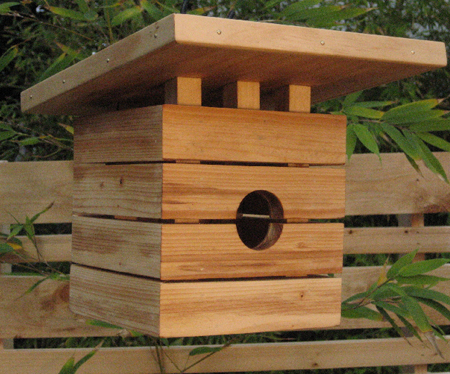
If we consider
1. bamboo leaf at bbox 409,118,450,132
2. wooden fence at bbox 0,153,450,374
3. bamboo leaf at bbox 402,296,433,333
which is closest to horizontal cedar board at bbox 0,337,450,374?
wooden fence at bbox 0,153,450,374

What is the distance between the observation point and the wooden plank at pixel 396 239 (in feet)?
7.53

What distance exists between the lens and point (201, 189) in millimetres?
1200

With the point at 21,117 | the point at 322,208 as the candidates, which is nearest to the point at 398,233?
the point at 322,208

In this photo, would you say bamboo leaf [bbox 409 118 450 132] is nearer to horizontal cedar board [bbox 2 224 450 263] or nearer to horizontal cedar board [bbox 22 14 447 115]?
horizontal cedar board [bbox 22 14 447 115]

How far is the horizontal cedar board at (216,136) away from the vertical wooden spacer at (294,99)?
1.6 inches

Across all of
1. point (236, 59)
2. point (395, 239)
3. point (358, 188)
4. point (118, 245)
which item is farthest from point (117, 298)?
point (395, 239)

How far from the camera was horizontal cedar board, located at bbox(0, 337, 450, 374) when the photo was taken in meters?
2.12

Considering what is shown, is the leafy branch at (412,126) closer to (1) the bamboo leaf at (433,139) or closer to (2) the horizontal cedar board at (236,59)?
(1) the bamboo leaf at (433,139)

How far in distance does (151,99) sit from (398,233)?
1.26m

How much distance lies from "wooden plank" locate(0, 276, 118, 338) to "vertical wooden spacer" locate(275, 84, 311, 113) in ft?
3.72

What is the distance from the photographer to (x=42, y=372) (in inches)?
83.7

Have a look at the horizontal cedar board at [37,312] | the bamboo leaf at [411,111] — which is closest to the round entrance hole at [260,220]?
the bamboo leaf at [411,111]

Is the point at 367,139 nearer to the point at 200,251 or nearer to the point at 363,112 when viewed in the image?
the point at 363,112

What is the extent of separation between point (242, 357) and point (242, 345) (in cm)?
4
